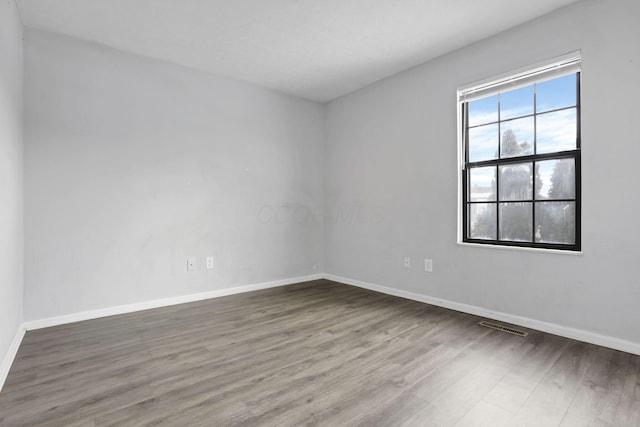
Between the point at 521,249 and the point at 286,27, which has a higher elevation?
the point at 286,27

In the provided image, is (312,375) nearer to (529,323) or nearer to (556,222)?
(529,323)

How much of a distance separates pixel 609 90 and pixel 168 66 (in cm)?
407

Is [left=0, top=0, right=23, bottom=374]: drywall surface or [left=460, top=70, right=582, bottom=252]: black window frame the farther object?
[left=460, top=70, right=582, bottom=252]: black window frame

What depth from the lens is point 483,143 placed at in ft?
10.6

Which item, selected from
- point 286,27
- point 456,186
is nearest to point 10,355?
point 286,27

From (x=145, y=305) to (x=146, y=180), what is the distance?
1320 millimetres

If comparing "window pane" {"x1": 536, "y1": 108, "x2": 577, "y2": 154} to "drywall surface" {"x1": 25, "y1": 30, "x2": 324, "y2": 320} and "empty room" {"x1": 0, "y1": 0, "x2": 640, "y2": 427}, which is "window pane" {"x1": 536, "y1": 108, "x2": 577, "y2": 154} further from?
Result: "drywall surface" {"x1": 25, "y1": 30, "x2": 324, "y2": 320}

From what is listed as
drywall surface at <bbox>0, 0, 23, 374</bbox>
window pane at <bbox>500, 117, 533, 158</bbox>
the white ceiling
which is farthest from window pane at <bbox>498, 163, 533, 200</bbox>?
drywall surface at <bbox>0, 0, 23, 374</bbox>

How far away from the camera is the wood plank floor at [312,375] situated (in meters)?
1.63

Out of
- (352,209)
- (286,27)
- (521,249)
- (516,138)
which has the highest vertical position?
(286,27)

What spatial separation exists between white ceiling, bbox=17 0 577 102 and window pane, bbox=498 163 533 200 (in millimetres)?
1258

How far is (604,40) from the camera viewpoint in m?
2.42

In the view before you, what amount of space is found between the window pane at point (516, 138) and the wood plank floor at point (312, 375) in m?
1.59

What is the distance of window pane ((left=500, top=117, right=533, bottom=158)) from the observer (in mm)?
2895
